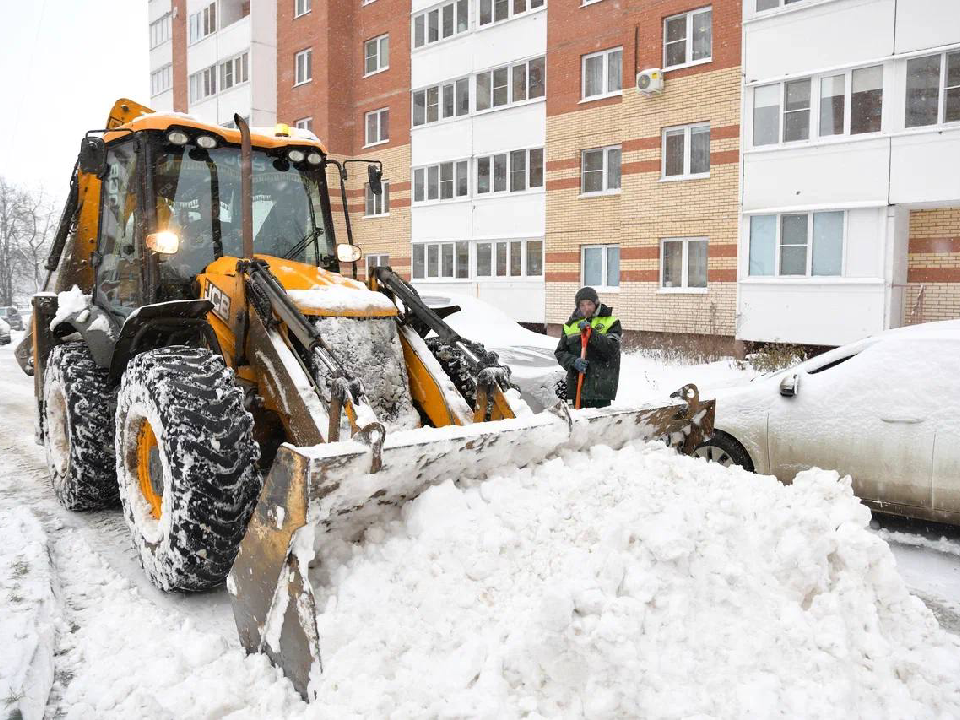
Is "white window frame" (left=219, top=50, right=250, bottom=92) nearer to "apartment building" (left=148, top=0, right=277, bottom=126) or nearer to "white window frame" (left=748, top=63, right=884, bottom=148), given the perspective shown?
"apartment building" (left=148, top=0, right=277, bottom=126)

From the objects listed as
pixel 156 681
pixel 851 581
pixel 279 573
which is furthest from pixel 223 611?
pixel 851 581

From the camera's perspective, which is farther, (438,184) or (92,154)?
(438,184)

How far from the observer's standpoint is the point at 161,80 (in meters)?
33.8

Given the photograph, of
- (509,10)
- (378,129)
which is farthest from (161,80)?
(509,10)

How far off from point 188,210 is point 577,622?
379 cm

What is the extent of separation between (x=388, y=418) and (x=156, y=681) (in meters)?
1.85

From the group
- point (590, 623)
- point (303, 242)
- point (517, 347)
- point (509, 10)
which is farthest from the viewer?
point (509, 10)

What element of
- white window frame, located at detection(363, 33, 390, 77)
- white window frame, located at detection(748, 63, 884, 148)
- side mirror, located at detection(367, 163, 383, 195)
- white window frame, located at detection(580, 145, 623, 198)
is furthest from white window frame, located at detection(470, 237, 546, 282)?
A: side mirror, located at detection(367, 163, 383, 195)

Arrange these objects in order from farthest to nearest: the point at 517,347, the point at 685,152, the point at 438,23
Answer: the point at 438,23 < the point at 685,152 < the point at 517,347

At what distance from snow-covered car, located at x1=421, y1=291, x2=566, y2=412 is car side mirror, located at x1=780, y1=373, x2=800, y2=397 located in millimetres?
2111

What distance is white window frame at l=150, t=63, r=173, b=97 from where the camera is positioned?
3306 cm

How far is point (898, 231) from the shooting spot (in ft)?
44.6

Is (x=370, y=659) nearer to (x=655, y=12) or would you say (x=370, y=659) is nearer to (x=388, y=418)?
(x=388, y=418)

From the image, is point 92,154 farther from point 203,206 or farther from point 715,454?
point 715,454
